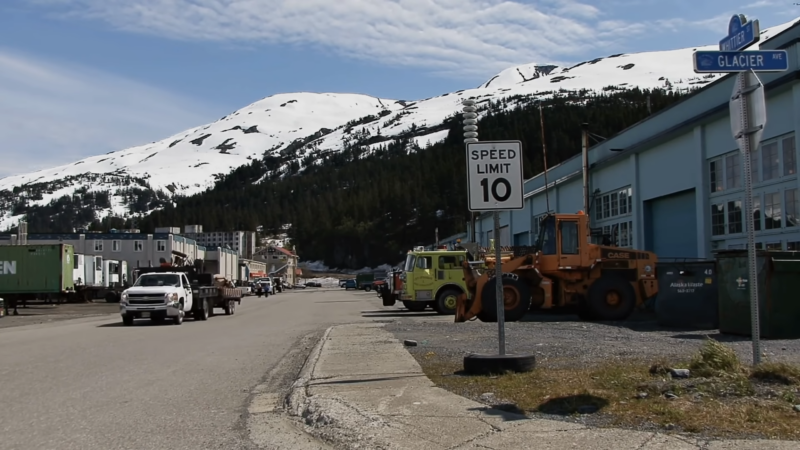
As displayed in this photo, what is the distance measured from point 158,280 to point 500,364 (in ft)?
63.7

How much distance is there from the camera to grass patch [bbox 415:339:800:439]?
A: 21.3ft

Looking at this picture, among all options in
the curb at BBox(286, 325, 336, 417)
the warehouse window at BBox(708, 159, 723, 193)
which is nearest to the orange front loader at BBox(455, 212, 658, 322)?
the warehouse window at BBox(708, 159, 723, 193)

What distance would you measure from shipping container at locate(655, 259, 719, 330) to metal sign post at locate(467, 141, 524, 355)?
9634mm

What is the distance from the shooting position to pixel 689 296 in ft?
58.6

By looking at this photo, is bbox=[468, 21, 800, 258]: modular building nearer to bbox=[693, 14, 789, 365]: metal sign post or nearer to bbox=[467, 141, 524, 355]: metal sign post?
bbox=[693, 14, 789, 365]: metal sign post

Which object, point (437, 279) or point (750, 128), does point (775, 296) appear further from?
point (437, 279)

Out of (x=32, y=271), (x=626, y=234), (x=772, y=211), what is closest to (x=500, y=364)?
(x=772, y=211)

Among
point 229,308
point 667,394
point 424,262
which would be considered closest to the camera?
point 667,394

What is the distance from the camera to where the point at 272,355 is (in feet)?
48.6

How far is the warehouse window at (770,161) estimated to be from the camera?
21.0m

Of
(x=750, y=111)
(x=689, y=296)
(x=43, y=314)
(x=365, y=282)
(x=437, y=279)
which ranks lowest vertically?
(x=365, y=282)

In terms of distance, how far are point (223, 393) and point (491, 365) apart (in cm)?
347

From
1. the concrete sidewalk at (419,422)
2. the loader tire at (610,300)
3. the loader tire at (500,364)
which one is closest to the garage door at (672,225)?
the loader tire at (610,300)

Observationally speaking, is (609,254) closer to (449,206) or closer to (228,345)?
(228,345)
